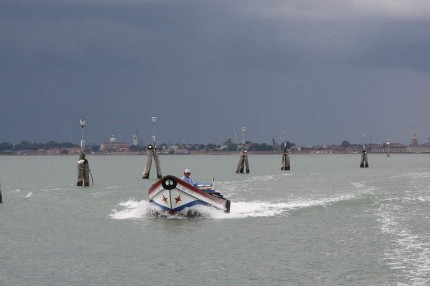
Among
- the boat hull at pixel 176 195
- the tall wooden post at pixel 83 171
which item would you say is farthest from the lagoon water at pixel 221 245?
the tall wooden post at pixel 83 171

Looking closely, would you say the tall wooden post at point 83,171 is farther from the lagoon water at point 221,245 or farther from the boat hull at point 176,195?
the boat hull at point 176,195

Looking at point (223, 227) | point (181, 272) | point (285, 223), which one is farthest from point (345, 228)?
point (181, 272)

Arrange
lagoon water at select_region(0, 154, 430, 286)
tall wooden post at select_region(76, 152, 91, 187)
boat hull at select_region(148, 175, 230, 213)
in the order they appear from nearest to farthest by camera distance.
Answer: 1. lagoon water at select_region(0, 154, 430, 286)
2. boat hull at select_region(148, 175, 230, 213)
3. tall wooden post at select_region(76, 152, 91, 187)

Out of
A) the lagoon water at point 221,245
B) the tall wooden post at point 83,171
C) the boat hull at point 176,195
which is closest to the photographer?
the lagoon water at point 221,245

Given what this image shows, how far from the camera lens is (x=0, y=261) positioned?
25156 mm

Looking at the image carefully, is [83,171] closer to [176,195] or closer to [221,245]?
[176,195]

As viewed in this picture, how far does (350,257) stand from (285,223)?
10.6m

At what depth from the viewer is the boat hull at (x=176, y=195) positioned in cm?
3547

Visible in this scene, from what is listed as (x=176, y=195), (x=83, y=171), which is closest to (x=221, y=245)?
(x=176, y=195)

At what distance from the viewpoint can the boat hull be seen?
35.5 metres

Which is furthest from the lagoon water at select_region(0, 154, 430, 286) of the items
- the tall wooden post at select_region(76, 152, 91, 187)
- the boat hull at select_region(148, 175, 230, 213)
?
the tall wooden post at select_region(76, 152, 91, 187)

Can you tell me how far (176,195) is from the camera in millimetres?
36125

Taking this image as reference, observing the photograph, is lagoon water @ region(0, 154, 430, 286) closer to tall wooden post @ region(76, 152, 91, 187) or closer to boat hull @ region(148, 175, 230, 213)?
boat hull @ region(148, 175, 230, 213)

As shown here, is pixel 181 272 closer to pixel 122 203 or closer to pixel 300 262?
pixel 300 262
